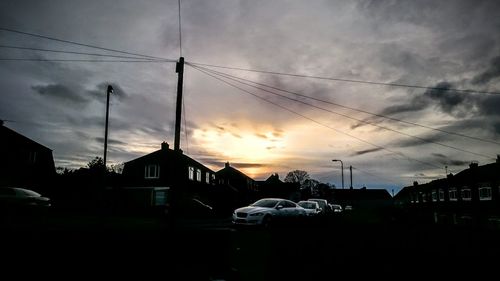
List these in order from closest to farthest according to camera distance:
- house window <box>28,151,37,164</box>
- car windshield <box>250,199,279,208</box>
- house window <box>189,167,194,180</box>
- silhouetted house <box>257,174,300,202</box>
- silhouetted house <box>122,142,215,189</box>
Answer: car windshield <box>250,199,279,208</box> → house window <box>28,151,37,164</box> → silhouetted house <box>122,142,215,189</box> → house window <box>189,167,194,180</box> → silhouetted house <box>257,174,300,202</box>

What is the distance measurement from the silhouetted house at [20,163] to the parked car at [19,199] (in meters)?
20.8

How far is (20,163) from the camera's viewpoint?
3891cm

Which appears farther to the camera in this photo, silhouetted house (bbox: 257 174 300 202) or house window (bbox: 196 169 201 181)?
silhouetted house (bbox: 257 174 300 202)

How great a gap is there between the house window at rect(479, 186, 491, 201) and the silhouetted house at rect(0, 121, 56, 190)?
1792 inches

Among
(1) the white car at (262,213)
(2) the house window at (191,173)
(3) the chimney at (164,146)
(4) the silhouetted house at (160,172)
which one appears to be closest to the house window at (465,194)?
(4) the silhouetted house at (160,172)

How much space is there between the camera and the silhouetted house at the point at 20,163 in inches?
1471

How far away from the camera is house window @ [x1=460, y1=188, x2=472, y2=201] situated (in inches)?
1726

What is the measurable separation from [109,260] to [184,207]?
22574 mm

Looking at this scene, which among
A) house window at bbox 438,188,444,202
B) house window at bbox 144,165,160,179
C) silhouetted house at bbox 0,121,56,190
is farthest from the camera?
house window at bbox 438,188,444,202

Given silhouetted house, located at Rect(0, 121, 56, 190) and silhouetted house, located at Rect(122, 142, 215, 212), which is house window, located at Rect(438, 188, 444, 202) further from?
silhouetted house, located at Rect(0, 121, 56, 190)

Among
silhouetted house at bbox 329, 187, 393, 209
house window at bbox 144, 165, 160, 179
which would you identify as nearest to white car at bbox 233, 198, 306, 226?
house window at bbox 144, 165, 160, 179

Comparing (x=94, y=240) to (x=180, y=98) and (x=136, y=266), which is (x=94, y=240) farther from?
(x=180, y=98)

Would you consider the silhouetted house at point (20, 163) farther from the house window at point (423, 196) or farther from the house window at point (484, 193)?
the house window at point (423, 196)

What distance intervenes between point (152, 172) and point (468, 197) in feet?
123
